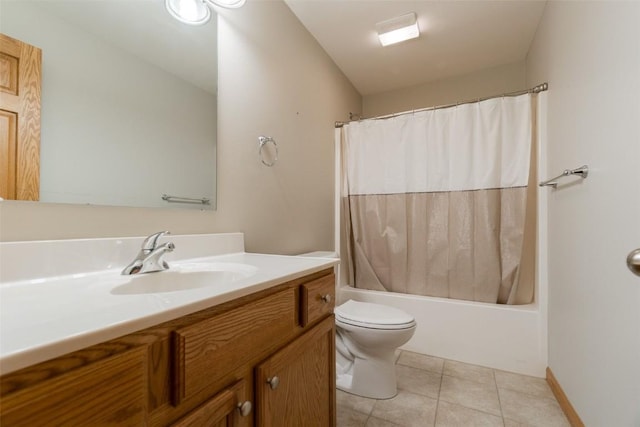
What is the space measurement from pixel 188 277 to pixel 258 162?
2.67ft

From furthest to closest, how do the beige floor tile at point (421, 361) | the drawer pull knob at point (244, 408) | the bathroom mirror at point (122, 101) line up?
the beige floor tile at point (421, 361)
the bathroom mirror at point (122, 101)
the drawer pull knob at point (244, 408)

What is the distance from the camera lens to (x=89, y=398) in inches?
15.0

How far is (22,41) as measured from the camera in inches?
29.1

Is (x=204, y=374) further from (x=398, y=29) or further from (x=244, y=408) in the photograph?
(x=398, y=29)

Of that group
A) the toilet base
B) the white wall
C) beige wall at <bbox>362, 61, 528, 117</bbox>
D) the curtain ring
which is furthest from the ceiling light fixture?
beige wall at <bbox>362, 61, 528, 117</bbox>

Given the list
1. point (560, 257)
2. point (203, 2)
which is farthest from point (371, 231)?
point (203, 2)

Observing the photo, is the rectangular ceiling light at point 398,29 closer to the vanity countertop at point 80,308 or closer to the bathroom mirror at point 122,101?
the bathroom mirror at point 122,101

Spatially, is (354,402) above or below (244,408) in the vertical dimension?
below

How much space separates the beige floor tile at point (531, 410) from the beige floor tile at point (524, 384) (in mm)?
46

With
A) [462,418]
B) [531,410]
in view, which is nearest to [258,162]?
[462,418]

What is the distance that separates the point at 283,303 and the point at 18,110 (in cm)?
82

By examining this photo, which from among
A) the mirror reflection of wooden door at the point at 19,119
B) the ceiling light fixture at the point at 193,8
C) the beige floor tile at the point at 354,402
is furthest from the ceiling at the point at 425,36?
the beige floor tile at the point at 354,402

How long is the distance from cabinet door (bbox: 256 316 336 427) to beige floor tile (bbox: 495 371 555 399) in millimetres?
1151

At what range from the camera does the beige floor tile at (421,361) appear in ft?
5.94
